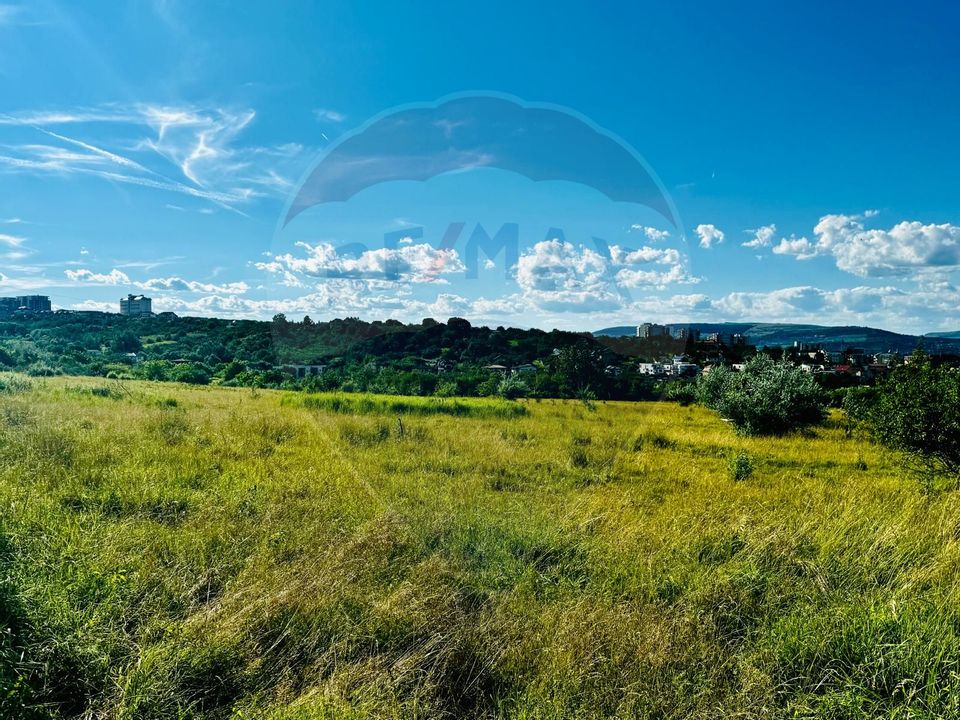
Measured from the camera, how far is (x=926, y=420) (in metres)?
11.1

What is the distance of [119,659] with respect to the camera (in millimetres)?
3883

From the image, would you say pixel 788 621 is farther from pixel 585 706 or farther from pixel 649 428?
pixel 649 428

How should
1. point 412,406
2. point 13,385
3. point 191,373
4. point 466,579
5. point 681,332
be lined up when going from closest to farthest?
point 466,579 → point 681,332 → point 412,406 → point 191,373 → point 13,385

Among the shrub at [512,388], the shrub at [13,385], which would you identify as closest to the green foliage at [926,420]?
the shrub at [512,388]

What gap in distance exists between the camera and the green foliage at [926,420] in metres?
10.9

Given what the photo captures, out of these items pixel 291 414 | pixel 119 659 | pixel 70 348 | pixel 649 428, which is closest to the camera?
pixel 119 659

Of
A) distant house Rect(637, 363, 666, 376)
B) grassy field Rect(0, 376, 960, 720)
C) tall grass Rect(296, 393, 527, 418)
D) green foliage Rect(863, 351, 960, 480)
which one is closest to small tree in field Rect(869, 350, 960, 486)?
green foliage Rect(863, 351, 960, 480)

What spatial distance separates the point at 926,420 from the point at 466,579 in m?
11.3

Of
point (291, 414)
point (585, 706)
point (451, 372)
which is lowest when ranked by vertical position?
point (585, 706)

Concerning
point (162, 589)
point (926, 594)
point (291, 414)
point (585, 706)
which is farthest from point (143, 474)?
point (926, 594)

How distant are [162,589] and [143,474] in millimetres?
4078

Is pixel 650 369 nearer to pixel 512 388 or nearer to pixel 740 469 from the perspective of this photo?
pixel 512 388

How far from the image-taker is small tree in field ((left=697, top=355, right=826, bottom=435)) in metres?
17.1

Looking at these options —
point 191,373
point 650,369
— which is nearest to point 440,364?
point 650,369
